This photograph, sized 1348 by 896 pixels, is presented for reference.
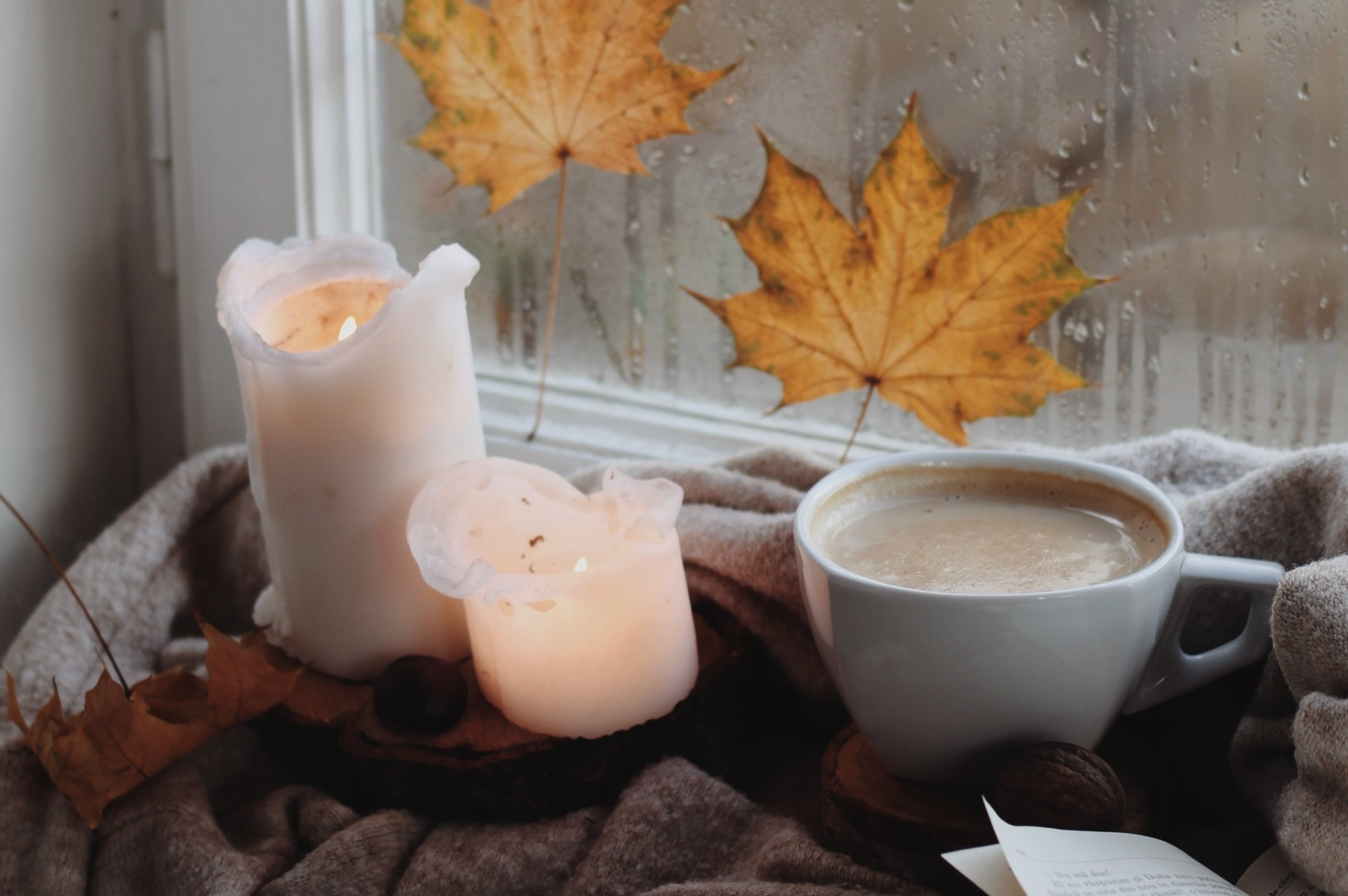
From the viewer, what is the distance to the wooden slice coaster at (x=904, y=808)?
1.63 ft

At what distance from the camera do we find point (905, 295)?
652 mm

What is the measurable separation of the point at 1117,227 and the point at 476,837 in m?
0.50

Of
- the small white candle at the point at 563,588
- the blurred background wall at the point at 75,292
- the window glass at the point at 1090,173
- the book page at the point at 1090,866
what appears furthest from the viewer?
the blurred background wall at the point at 75,292

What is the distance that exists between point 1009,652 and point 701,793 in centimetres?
18

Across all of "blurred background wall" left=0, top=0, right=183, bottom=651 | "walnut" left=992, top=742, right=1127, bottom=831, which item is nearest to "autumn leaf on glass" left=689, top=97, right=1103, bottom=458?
"walnut" left=992, top=742, right=1127, bottom=831

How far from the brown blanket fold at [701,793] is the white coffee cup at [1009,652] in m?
0.04

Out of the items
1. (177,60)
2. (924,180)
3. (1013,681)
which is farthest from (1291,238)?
(177,60)

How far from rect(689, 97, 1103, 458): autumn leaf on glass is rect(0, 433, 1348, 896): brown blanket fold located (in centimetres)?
7

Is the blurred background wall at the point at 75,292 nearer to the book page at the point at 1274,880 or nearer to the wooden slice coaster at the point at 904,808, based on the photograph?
the wooden slice coaster at the point at 904,808

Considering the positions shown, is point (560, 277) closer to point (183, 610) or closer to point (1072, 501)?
point (183, 610)

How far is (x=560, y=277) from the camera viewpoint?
89 cm

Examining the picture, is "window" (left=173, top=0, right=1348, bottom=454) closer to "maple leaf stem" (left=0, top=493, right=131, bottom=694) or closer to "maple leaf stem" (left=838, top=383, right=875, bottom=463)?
"maple leaf stem" (left=838, top=383, right=875, bottom=463)

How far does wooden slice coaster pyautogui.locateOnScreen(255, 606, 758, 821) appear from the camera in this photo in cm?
57

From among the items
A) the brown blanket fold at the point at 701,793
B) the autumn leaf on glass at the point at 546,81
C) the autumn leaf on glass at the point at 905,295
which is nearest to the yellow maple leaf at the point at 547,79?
the autumn leaf on glass at the point at 546,81
